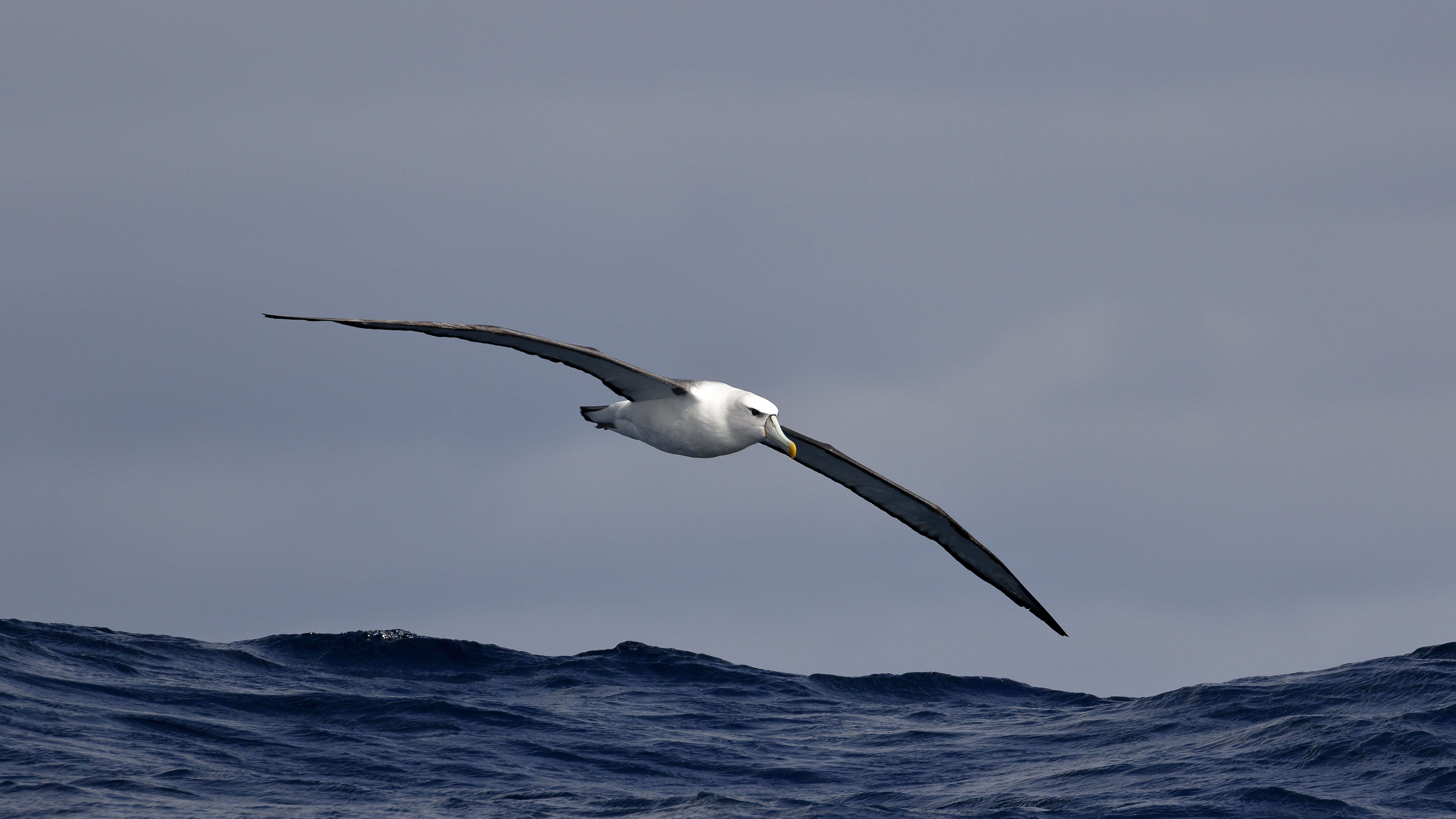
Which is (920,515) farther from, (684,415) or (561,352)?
(561,352)

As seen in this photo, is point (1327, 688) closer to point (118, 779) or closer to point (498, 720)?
point (498, 720)

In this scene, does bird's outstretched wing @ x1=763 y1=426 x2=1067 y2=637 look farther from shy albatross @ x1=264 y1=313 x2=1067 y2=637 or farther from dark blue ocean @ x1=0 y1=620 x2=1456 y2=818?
dark blue ocean @ x1=0 y1=620 x2=1456 y2=818

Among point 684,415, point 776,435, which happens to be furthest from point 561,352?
point 776,435

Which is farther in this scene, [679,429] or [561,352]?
[679,429]

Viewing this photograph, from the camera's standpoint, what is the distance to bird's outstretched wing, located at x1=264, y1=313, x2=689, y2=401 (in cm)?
1278

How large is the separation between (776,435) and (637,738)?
7.61 m

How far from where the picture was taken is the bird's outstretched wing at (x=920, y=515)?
1780 centimetres

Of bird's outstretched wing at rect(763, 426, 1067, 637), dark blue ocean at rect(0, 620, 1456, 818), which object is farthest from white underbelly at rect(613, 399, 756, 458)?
dark blue ocean at rect(0, 620, 1456, 818)

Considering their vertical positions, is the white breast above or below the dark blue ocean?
above

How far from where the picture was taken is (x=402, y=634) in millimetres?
27312

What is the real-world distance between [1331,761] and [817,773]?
6.34 meters

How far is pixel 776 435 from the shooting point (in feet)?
51.4

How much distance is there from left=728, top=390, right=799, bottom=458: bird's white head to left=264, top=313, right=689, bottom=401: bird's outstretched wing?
0.55 m

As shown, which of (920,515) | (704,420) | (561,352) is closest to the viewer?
(561,352)
